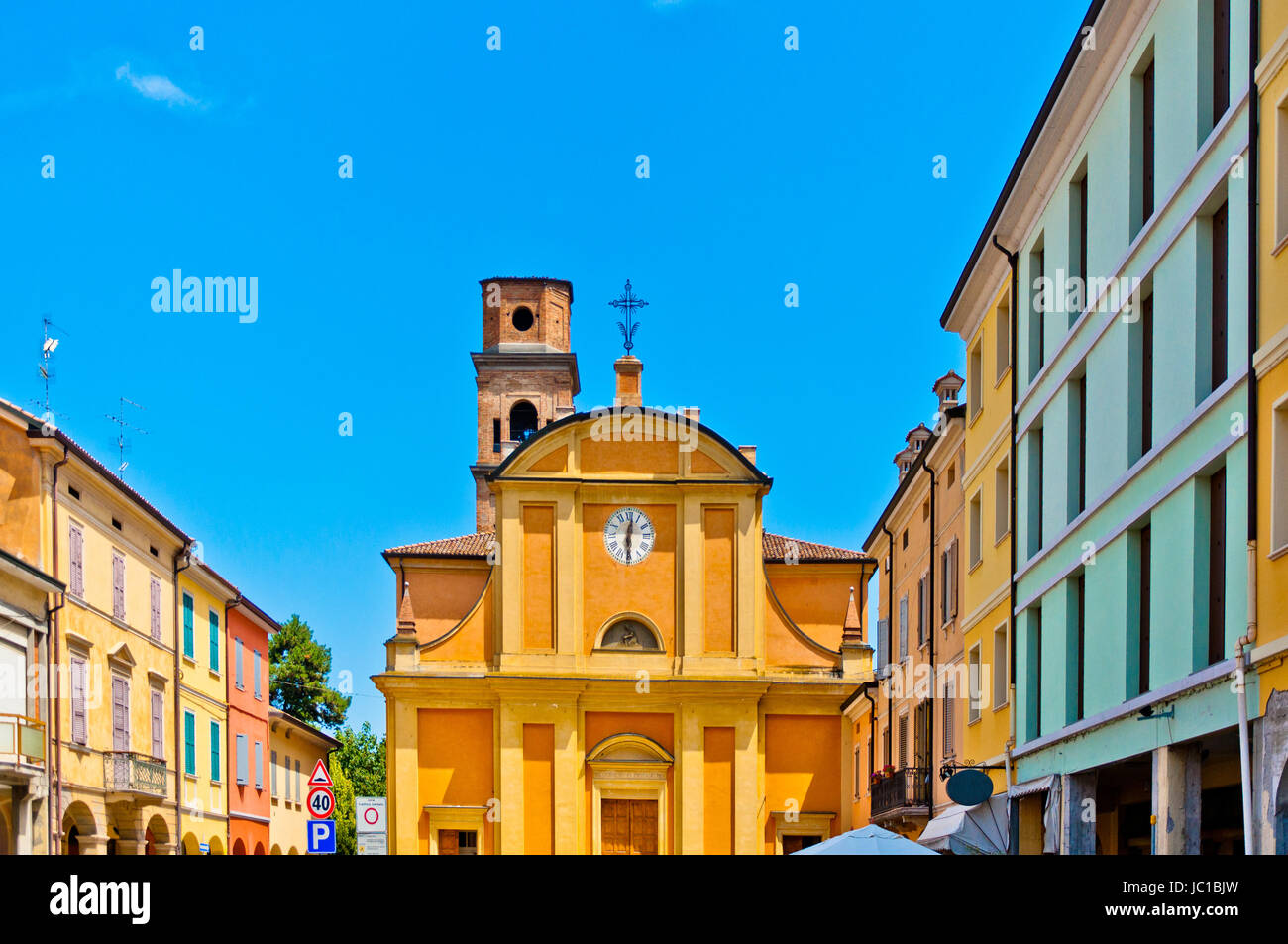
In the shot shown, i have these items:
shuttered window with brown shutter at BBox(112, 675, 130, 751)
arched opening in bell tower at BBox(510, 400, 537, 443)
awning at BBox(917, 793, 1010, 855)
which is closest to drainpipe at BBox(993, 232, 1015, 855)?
awning at BBox(917, 793, 1010, 855)

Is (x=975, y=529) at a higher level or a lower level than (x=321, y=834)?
higher

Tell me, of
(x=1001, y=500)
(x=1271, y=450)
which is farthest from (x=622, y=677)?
(x=1271, y=450)

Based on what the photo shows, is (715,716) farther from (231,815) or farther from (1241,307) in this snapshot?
(1241,307)

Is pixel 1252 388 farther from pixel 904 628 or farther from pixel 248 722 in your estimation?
pixel 248 722

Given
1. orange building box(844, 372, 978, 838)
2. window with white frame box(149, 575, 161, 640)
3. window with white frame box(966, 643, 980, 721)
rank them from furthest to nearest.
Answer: window with white frame box(149, 575, 161, 640) → orange building box(844, 372, 978, 838) → window with white frame box(966, 643, 980, 721)

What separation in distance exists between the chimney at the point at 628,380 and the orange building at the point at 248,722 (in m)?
13.2

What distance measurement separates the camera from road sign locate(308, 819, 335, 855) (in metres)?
18.5

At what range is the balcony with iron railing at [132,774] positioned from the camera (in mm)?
30109

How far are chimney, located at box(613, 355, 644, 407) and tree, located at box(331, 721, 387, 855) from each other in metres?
29.0

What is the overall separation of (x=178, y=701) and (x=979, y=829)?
2102 centimetres

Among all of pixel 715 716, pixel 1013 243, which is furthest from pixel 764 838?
pixel 1013 243

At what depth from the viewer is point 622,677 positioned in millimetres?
41500

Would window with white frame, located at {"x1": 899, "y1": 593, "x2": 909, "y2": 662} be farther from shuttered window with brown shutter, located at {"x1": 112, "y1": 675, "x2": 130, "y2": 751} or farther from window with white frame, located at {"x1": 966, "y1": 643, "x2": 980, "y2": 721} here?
shuttered window with brown shutter, located at {"x1": 112, "y1": 675, "x2": 130, "y2": 751}
